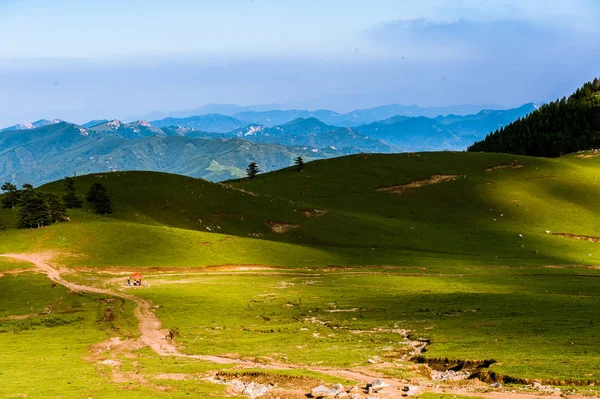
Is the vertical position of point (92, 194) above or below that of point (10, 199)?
above

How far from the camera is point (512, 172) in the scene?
525ft

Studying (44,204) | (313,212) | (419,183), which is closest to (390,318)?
(44,204)

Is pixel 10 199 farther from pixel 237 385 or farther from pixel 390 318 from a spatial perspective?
pixel 237 385

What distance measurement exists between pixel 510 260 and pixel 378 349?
5965 centimetres

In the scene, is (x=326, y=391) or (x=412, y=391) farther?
(x=326, y=391)

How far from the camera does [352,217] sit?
388 feet

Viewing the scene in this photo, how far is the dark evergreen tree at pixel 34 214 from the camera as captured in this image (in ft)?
293

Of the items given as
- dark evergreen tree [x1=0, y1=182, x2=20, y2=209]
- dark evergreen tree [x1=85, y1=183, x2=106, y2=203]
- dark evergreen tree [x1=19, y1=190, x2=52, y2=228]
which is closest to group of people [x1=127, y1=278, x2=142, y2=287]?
dark evergreen tree [x1=19, y1=190, x2=52, y2=228]

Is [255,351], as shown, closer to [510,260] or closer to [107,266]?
[107,266]

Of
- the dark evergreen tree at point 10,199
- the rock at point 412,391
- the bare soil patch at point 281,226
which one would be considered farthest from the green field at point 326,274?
the dark evergreen tree at point 10,199

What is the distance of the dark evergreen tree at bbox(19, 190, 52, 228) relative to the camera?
89.2 metres

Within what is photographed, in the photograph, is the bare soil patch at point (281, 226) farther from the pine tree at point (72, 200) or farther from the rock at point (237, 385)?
the rock at point (237, 385)

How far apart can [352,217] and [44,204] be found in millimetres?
60125

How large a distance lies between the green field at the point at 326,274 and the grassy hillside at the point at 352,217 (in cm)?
48
